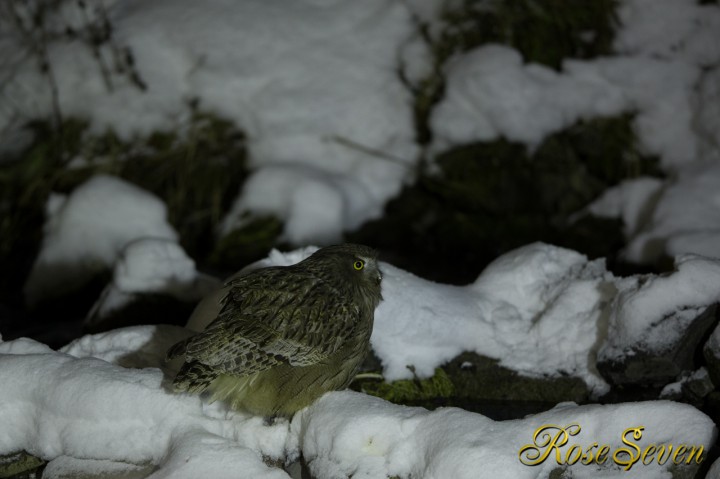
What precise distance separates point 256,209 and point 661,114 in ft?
10.4

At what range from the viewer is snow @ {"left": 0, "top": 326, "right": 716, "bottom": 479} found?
272 centimetres

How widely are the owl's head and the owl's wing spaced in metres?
0.08

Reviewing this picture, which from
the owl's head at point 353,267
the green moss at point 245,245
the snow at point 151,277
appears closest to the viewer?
the owl's head at point 353,267

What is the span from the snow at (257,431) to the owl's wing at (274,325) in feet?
0.65

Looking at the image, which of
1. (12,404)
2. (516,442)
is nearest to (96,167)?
(12,404)

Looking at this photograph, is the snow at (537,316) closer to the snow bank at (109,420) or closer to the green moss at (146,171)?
the snow bank at (109,420)

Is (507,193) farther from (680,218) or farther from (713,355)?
(713,355)

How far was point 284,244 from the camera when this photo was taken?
620 centimetres

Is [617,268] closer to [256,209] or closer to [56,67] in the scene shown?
[256,209]

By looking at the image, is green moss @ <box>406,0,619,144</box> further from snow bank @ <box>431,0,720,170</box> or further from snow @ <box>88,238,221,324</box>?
snow @ <box>88,238,221,324</box>

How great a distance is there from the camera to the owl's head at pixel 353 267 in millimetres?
3324

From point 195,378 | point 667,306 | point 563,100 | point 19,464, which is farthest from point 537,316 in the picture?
point 563,100

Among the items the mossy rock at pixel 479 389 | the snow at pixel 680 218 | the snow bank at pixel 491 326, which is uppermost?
the snow bank at pixel 491 326

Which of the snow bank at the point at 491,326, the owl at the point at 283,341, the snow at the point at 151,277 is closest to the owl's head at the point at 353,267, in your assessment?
the owl at the point at 283,341
